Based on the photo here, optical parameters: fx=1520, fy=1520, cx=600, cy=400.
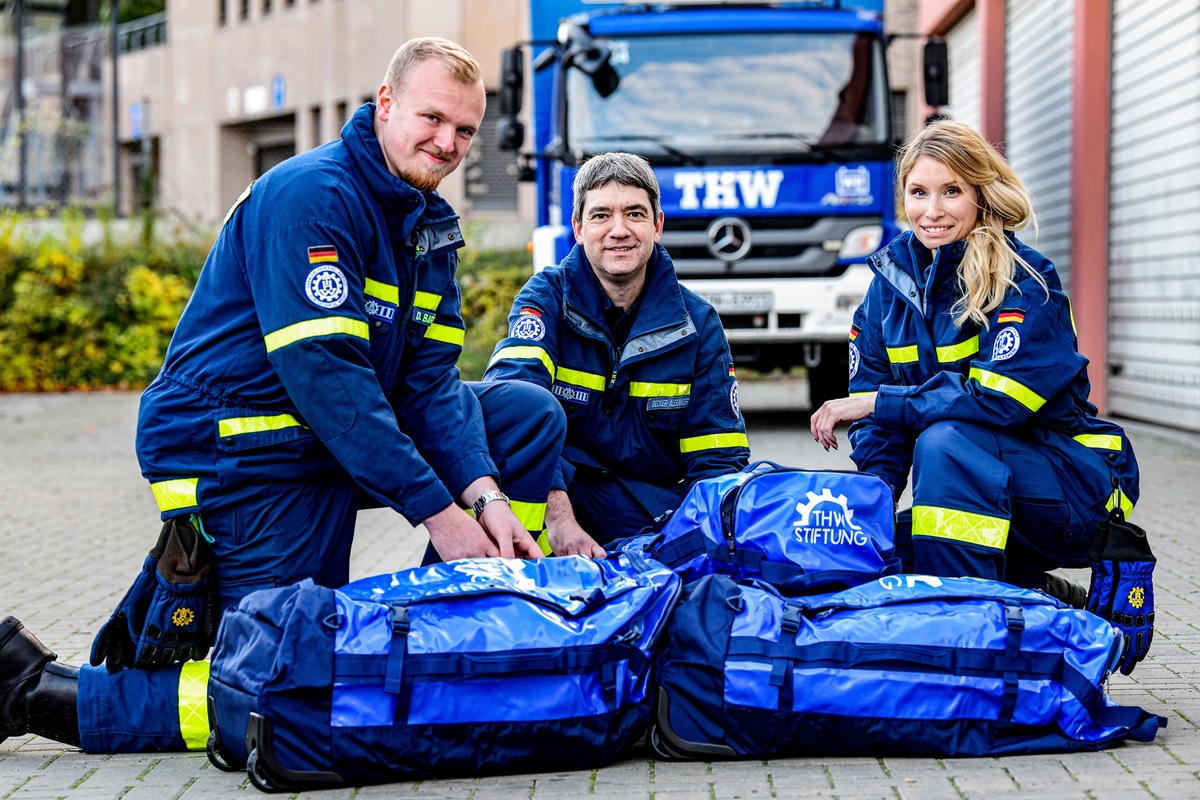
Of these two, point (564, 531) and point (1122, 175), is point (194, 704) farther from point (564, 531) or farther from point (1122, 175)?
point (1122, 175)

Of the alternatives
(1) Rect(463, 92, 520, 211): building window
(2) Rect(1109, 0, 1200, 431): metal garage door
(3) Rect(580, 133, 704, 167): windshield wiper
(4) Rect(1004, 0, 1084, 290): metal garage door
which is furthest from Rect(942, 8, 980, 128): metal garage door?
(1) Rect(463, 92, 520, 211): building window

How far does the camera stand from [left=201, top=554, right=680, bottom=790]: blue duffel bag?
3.24 meters

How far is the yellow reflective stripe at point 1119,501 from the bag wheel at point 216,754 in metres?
2.34

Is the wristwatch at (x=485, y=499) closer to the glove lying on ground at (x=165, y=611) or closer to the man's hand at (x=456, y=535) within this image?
the man's hand at (x=456, y=535)

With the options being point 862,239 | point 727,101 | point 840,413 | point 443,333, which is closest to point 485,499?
point 443,333

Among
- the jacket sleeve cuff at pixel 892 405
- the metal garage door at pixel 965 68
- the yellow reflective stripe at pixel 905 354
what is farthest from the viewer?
the metal garage door at pixel 965 68

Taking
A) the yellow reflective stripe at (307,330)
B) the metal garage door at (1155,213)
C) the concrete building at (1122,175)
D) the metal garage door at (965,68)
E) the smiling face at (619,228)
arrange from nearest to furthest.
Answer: the yellow reflective stripe at (307,330) → the smiling face at (619,228) → the metal garage door at (1155,213) → the concrete building at (1122,175) → the metal garage door at (965,68)

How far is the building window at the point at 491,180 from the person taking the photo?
82.2 ft

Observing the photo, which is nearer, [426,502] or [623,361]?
[426,502]

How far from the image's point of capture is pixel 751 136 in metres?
10.5

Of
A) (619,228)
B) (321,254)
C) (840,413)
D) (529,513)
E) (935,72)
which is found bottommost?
(529,513)

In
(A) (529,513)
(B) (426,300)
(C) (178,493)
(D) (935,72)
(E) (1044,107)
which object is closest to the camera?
(C) (178,493)

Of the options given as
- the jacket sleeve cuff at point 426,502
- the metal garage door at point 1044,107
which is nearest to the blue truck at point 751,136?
the metal garage door at point 1044,107

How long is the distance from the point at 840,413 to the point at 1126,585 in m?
0.88
